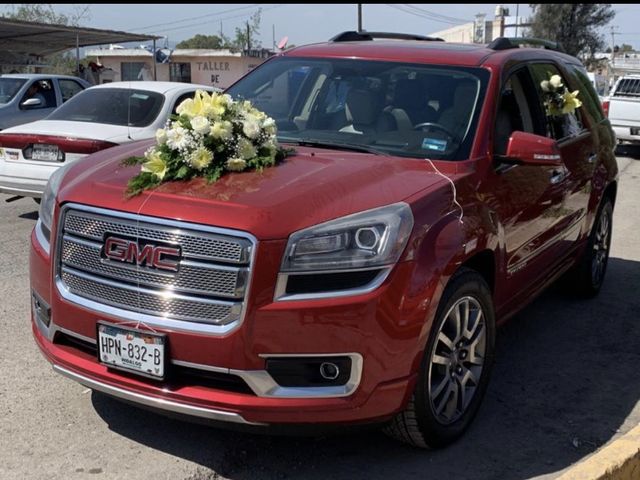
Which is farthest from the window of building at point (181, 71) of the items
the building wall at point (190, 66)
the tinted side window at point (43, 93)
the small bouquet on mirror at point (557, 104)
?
→ the small bouquet on mirror at point (557, 104)

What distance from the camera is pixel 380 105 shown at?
449 cm

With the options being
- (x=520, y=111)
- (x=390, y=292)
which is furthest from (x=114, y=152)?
(x=520, y=111)

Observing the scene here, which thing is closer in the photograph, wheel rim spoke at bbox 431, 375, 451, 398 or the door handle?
wheel rim spoke at bbox 431, 375, 451, 398

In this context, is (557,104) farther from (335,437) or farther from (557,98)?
(335,437)

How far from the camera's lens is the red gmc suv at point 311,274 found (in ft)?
10.1

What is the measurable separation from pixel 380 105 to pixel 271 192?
56.8 inches

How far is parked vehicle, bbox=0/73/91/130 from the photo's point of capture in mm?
12969

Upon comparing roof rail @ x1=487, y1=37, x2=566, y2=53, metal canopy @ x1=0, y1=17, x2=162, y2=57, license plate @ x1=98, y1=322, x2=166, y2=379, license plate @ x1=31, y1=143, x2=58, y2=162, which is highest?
metal canopy @ x1=0, y1=17, x2=162, y2=57

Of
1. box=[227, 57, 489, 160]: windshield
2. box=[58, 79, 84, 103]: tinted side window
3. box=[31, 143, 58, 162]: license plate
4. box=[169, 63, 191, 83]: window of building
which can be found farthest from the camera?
box=[169, 63, 191, 83]: window of building

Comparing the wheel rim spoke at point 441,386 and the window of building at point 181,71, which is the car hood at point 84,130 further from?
the window of building at point 181,71

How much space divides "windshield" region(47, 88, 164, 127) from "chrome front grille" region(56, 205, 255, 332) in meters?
4.99

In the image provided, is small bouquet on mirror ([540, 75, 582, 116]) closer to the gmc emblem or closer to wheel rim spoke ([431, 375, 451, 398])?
wheel rim spoke ([431, 375, 451, 398])

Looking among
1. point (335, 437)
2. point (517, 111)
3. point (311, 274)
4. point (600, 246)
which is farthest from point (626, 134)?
point (311, 274)

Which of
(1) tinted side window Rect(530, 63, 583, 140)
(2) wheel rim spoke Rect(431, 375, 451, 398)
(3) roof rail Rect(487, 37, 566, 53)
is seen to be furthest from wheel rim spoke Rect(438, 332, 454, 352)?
(3) roof rail Rect(487, 37, 566, 53)
